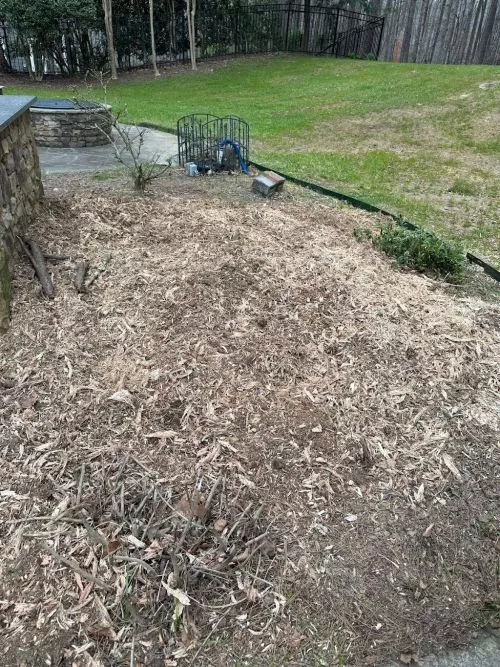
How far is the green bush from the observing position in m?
4.19

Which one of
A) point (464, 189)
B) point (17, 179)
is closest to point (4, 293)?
point (17, 179)

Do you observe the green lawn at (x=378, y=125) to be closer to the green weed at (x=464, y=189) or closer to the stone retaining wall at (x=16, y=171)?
the green weed at (x=464, y=189)

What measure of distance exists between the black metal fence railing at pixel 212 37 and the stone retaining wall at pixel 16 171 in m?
13.2

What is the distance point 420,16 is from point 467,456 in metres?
16.1

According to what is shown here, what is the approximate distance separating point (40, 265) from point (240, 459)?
1995 millimetres

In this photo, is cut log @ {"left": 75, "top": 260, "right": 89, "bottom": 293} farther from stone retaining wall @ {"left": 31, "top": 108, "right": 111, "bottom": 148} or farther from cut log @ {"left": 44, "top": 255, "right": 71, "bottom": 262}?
stone retaining wall @ {"left": 31, "top": 108, "right": 111, "bottom": 148}

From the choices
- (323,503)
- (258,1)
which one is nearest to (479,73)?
(258,1)

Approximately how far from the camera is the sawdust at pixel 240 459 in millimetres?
1964

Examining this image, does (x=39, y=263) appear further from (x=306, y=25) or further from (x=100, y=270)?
(x=306, y=25)

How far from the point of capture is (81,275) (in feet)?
11.4

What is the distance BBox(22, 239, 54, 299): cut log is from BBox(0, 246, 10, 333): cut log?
8.3 inches

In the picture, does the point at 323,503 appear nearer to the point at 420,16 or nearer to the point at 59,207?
the point at 59,207

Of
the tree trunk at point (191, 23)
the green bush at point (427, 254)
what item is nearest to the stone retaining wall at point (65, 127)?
the green bush at point (427, 254)

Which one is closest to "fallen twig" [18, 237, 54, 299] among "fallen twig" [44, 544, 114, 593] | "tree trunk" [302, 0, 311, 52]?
"fallen twig" [44, 544, 114, 593]
